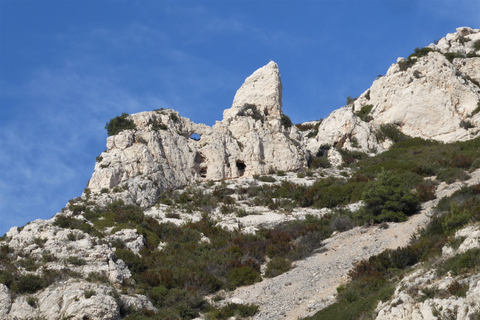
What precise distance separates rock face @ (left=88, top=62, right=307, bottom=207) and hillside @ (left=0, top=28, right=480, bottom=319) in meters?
0.12

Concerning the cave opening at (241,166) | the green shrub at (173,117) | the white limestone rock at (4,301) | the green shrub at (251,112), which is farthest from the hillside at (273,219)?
the green shrub at (173,117)

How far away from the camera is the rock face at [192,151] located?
33.2 meters

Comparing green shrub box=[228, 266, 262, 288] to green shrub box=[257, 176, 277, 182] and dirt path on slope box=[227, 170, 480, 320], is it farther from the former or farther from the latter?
green shrub box=[257, 176, 277, 182]

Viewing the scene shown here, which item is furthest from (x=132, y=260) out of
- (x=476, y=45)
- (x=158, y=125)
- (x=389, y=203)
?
(x=476, y=45)

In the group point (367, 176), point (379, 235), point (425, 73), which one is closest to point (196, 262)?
point (379, 235)

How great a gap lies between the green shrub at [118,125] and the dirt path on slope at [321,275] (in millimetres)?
18053

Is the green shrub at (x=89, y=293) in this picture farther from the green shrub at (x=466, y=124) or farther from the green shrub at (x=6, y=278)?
the green shrub at (x=466, y=124)

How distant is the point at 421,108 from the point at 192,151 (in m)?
22.3

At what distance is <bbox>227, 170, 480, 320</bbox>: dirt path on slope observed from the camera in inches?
712

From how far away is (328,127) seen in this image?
155 ft

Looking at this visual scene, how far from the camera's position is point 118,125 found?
37.2 m

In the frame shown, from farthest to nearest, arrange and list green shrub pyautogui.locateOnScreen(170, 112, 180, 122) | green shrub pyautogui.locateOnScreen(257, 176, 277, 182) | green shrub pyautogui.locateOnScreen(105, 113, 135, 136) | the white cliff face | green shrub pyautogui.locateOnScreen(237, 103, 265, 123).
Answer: green shrub pyautogui.locateOnScreen(237, 103, 265, 123)
green shrub pyautogui.locateOnScreen(170, 112, 180, 122)
green shrub pyautogui.locateOnScreen(105, 113, 135, 136)
green shrub pyautogui.locateOnScreen(257, 176, 277, 182)
the white cliff face

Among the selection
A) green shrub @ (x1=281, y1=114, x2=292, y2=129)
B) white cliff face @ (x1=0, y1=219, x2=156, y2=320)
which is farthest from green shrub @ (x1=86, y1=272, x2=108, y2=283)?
green shrub @ (x1=281, y1=114, x2=292, y2=129)

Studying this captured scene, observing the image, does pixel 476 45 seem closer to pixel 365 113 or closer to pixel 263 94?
pixel 365 113
